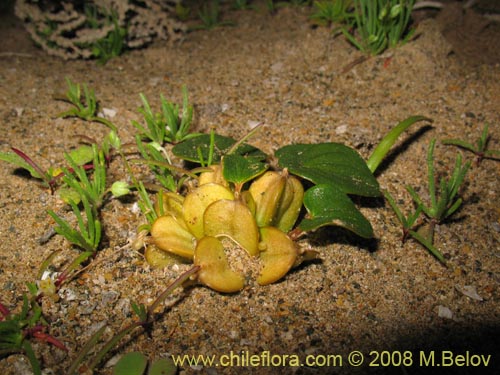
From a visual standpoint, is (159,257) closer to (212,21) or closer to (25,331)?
(25,331)

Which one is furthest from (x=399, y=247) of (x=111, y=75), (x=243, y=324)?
(x=111, y=75)

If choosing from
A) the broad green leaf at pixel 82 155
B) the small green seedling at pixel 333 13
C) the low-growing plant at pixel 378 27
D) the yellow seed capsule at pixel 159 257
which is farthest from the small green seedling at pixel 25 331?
the small green seedling at pixel 333 13

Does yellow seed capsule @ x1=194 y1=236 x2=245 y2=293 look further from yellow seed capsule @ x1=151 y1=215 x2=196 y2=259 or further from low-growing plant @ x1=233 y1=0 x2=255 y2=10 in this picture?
low-growing plant @ x1=233 y1=0 x2=255 y2=10

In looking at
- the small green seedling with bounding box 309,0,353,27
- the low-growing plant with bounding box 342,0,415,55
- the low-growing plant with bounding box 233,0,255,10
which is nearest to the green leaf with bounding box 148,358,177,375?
the low-growing plant with bounding box 342,0,415,55

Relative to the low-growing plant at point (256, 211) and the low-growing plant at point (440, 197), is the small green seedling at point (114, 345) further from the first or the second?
the low-growing plant at point (440, 197)

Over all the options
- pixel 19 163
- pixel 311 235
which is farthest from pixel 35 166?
pixel 311 235
